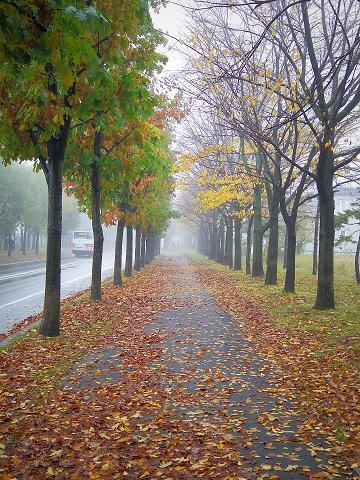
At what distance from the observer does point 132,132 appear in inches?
474

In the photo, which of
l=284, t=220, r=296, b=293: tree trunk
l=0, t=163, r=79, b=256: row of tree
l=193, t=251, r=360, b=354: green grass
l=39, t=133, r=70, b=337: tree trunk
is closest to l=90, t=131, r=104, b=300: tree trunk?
l=39, t=133, r=70, b=337: tree trunk

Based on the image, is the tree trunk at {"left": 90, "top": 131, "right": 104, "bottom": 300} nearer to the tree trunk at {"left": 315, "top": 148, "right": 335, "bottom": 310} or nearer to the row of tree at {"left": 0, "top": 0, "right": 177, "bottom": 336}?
the row of tree at {"left": 0, "top": 0, "right": 177, "bottom": 336}

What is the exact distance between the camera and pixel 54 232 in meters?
9.06

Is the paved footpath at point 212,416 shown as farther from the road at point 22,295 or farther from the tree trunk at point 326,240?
the road at point 22,295

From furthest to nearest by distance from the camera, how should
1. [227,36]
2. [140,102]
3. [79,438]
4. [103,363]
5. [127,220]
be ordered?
[127,220] < [227,36] < [140,102] < [103,363] < [79,438]

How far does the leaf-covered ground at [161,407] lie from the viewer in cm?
416

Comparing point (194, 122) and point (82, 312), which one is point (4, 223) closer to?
point (194, 122)

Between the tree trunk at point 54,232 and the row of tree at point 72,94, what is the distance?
0.06ft

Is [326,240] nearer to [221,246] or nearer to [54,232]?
[54,232]

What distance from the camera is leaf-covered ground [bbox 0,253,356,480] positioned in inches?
164

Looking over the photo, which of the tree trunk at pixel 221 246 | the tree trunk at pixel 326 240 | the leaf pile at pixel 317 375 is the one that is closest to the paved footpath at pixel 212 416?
the leaf pile at pixel 317 375

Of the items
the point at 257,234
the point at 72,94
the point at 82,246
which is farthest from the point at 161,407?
the point at 82,246

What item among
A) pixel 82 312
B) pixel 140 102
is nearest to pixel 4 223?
pixel 82 312

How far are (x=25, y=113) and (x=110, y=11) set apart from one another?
2.31 meters
